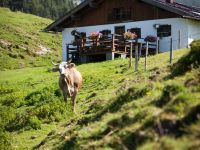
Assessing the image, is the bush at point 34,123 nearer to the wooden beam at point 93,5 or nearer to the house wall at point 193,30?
the house wall at point 193,30

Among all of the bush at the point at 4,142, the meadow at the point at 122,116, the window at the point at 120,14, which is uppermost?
the window at the point at 120,14

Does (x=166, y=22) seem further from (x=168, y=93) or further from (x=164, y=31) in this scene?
(x=168, y=93)

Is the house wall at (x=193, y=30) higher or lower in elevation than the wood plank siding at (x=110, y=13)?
lower

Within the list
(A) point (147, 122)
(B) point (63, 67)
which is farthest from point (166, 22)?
(A) point (147, 122)

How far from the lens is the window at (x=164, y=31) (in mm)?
37103

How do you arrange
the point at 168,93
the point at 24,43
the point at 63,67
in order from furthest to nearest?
1. the point at 24,43
2. the point at 63,67
3. the point at 168,93

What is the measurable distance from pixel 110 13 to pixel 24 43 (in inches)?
999

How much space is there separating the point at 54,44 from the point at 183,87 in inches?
2399

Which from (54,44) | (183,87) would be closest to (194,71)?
(183,87)

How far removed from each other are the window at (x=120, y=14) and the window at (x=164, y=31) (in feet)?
10.4

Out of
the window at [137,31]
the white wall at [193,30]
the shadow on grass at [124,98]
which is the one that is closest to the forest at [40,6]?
the window at [137,31]

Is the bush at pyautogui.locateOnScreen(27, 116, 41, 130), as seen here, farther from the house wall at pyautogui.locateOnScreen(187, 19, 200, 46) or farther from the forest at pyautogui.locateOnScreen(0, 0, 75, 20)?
the forest at pyautogui.locateOnScreen(0, 0, 75, 20)

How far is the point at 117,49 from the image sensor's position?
36.0 metres

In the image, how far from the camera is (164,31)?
37.3 metres
